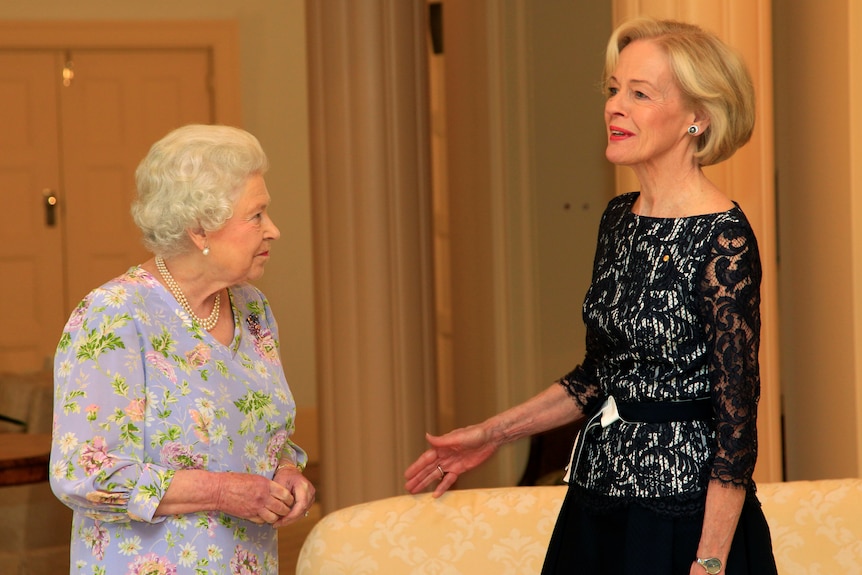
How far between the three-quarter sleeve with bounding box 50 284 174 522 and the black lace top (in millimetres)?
802

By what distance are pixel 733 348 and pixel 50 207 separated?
724 cm

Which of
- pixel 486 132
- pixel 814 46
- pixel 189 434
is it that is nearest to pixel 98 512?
pixel 189 434

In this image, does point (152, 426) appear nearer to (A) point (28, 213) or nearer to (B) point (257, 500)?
(B) point (257, 500)

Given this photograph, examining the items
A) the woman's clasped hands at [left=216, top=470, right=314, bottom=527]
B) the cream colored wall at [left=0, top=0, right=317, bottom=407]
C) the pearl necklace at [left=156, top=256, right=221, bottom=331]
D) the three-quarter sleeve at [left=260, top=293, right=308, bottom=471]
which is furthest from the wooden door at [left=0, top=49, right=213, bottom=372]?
the woman's clasped hands at [left=216, top=470, right=314, bottom=527]

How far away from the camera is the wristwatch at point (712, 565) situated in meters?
1.86

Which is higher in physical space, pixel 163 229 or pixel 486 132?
pixel 486 132

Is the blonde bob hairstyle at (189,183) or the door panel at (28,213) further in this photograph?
the door panel at (28,213)

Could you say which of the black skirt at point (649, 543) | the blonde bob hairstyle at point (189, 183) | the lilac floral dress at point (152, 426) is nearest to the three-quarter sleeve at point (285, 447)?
the lilac floral dress at point (152, 426)

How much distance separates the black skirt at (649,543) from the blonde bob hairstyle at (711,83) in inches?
25.0

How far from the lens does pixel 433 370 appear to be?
4.44 metres

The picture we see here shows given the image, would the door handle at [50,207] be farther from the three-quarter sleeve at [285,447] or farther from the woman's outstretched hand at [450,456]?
the woman's outstretched hand at [450,456]

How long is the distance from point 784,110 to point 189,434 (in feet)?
6.90

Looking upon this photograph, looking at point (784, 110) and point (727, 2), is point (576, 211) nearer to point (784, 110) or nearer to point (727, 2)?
point (784, 110)

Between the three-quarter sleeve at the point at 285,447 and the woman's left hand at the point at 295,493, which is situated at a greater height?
the three-quarter sleeve at the point at 285,447
